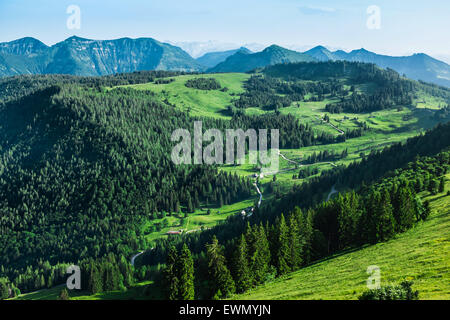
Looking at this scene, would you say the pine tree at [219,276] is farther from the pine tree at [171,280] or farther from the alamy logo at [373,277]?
the alamy logo at [373,277]

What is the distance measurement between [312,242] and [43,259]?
181213 millimetres

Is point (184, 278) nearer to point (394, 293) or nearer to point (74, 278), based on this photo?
point (394, 293)

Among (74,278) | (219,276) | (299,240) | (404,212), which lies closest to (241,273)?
(219,276)

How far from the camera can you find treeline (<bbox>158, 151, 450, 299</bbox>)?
73125mm

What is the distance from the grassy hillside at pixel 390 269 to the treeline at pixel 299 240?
3.61 m

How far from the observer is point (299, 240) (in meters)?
84.7

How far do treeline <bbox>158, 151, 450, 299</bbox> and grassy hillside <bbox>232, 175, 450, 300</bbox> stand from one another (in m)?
3.61

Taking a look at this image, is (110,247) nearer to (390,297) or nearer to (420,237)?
(420,237)

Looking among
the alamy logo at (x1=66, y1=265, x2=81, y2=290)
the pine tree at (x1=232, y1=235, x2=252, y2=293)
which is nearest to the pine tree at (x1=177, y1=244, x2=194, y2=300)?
the pine tree at (x1=232, y1=235, x2=252, y2=293)

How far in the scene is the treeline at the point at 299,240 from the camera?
7312cm

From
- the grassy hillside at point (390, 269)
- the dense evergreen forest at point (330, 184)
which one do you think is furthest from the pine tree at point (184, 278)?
the dense evergreen forest at point (330, 184)

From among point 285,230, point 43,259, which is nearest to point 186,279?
point 285,230

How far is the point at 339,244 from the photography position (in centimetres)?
8862

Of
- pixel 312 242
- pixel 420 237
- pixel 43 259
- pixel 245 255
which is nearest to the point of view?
pixel 420 237
